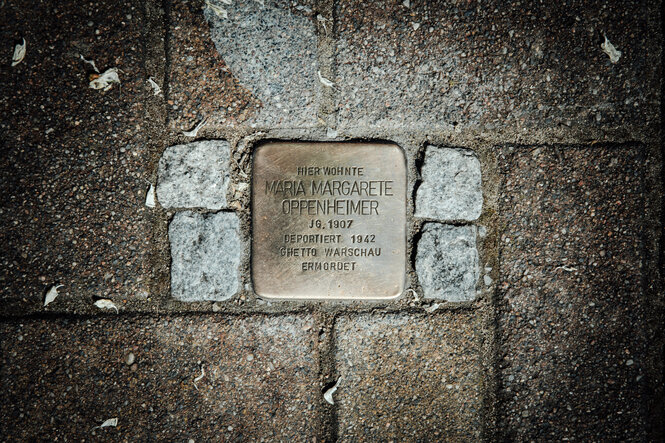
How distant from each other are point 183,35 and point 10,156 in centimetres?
71

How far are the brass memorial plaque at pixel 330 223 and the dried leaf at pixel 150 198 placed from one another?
1.14 ft

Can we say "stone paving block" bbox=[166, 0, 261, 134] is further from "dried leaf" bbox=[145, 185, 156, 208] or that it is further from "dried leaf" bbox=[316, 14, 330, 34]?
"dried leaf" bbox=[316, 14, 330, 34]

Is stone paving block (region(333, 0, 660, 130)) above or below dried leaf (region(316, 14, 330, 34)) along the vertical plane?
below

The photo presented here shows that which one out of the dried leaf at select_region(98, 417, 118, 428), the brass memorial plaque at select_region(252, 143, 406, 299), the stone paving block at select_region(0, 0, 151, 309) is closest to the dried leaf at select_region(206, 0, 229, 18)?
the stone paving block at select_region(0, 0, 151, 309)

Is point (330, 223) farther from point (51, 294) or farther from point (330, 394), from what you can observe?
point (51, 294)

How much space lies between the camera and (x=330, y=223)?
1310 millimetres

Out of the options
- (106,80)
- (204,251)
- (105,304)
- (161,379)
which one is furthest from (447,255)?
(106,80)

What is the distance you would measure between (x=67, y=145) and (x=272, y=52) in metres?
0.76

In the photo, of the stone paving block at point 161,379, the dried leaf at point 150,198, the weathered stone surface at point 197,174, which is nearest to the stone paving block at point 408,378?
the stone paving block at point 161,379

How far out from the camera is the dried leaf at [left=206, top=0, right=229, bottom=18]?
4.38 ft

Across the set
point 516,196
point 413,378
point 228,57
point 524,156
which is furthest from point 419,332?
point 228,57

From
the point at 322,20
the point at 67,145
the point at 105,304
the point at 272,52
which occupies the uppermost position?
the point at 322,20

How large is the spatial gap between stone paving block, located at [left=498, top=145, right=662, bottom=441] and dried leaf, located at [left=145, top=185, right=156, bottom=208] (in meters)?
1.19

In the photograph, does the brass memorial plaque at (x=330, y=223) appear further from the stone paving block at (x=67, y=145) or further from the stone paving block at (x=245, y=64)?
the stone paving block at (x=67, y=145)
